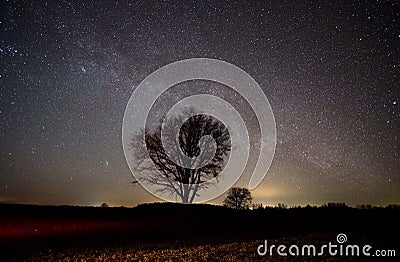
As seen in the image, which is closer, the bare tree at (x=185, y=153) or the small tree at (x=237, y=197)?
the bare tree at (x=185, y=153)

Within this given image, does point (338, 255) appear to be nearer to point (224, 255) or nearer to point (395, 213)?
point (224, 255)

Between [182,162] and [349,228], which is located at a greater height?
[182,162]

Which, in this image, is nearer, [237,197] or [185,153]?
[185,153]

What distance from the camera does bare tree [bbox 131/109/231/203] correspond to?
3164 centimetres

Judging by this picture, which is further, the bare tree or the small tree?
the small tree

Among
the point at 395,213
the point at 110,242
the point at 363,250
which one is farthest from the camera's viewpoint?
the point at 395,213

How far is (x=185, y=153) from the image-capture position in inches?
1249

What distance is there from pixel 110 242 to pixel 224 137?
18.1 metres

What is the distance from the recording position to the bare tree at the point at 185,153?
1246 inches

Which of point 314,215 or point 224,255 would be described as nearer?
point 224,255

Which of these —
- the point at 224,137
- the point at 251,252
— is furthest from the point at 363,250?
the point at 224,137

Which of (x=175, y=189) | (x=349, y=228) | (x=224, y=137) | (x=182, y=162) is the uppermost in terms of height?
(x=224, y=137)

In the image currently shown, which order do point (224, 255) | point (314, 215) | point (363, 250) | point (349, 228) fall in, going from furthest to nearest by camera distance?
point (314, 215) < point (349, 228) < point (363, 250) < point (224, 255)

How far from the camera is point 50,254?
12.5 m
